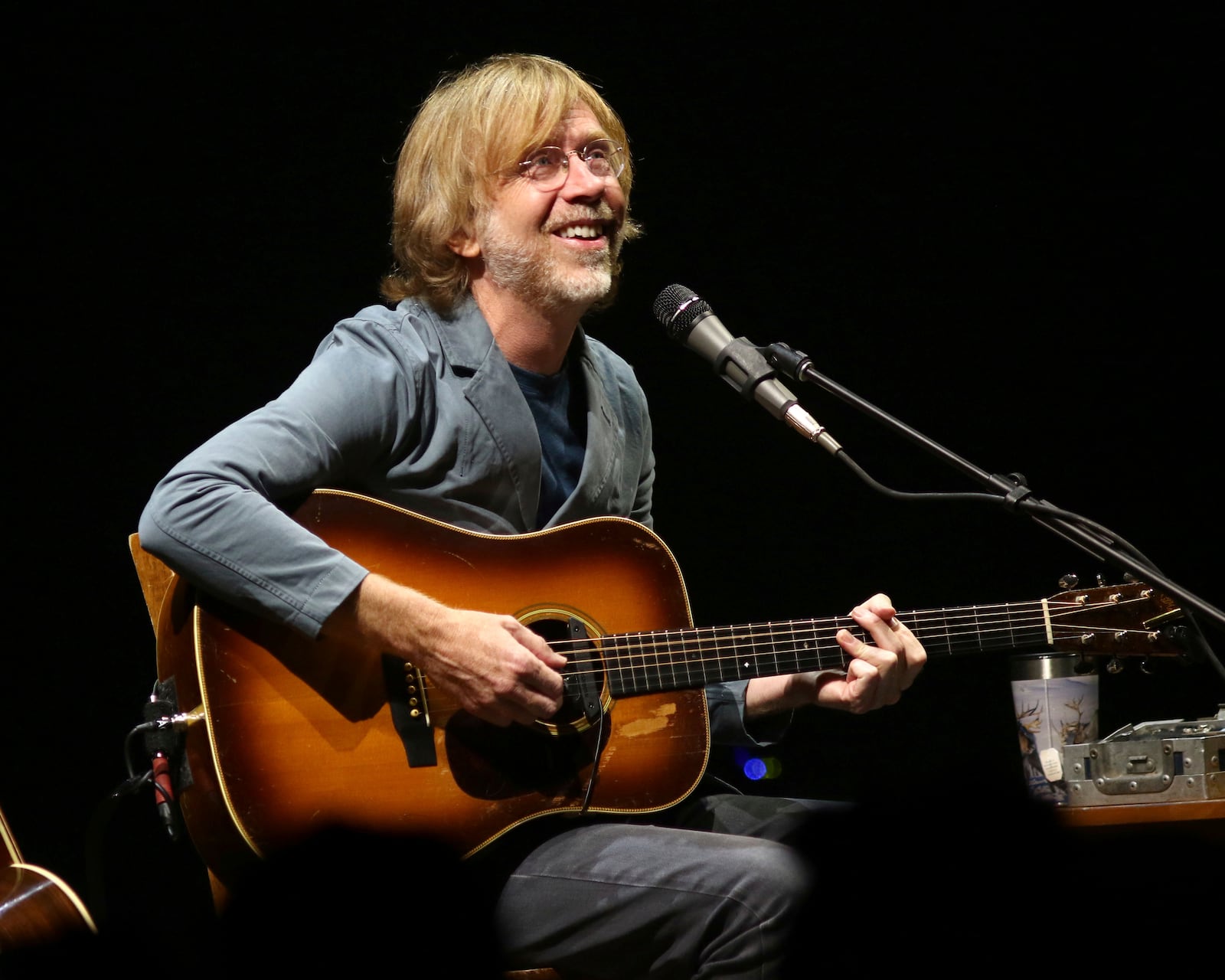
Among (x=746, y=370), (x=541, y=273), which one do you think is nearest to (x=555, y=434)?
(x=541, y=273)

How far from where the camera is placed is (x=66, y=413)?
286 centimetres

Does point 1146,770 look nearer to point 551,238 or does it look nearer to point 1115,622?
point 1115,622

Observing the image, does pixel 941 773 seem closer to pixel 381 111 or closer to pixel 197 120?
pixel 381 111

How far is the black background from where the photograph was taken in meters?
3.10

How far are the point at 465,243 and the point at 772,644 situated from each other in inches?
44.9

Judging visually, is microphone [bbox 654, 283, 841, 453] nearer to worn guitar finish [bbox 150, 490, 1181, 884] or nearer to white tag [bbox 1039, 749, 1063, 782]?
worn guitar finish [bbox 150, 490, 1181, 884]

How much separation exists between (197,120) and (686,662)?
1.92 meters

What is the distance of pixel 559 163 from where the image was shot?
2.60m

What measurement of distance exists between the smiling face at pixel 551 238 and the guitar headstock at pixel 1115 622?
1.21 m

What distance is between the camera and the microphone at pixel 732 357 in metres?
2.04

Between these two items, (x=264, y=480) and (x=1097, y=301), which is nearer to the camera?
(x=264, y=480)

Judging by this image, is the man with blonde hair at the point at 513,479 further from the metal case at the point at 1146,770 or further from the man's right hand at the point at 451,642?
the metal case at the point at 1146,770

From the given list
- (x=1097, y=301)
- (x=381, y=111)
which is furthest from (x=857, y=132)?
(x=381, y=111)

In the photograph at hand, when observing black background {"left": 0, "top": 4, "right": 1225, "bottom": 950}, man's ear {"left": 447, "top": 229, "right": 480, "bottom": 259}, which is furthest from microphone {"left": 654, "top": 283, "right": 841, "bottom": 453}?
black background {"left": 0, "top": 4, "right": 1225, "bottom": 950}
